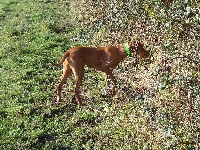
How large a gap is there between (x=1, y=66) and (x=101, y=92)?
356 centimetres

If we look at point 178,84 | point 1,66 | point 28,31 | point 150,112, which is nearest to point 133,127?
point 150,112

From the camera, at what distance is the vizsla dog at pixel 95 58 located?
297 inches

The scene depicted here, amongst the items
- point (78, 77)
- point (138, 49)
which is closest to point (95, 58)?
point (78, 77)

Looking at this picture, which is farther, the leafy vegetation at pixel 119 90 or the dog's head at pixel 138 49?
the dog's head at pixel 138 49

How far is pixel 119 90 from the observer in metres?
7.21

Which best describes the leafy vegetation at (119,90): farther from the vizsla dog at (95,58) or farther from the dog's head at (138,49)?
the vizsla dog at (95,58)

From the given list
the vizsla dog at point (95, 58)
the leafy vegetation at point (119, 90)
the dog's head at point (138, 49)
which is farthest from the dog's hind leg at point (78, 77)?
the dog's head at point (138, 49)

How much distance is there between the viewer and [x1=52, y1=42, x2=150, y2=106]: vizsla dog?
24.7ft

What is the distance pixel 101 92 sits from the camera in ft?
26.1

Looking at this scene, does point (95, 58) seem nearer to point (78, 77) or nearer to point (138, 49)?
point (78, 77)

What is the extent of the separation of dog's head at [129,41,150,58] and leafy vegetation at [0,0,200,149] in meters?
0.14

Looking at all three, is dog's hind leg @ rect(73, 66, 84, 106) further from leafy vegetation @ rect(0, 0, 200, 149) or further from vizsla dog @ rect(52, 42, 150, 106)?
leafy vegetation @ rect(0, 0, 200, 149)

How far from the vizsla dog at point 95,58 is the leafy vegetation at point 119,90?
244mm

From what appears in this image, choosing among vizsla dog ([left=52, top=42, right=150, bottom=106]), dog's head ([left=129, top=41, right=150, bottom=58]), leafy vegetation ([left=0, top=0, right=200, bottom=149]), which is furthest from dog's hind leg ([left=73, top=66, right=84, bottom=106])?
dog's head ([left=129, top=41, right=150, bottom=58])
